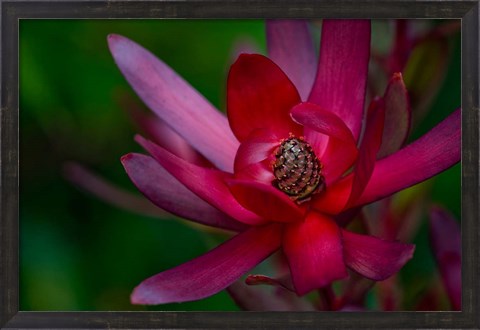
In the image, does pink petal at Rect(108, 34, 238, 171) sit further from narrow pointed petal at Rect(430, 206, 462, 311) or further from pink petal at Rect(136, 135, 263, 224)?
narrow pointed petal at Rect(430, 206, 462, 311)

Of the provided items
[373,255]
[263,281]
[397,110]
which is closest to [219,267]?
[263,281]

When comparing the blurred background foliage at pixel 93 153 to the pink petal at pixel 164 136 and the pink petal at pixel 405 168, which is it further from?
the pink petal at pixel 405 168

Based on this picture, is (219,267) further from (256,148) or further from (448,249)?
(448,249)

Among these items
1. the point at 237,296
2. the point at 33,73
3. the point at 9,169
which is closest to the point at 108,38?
the point at 33,73

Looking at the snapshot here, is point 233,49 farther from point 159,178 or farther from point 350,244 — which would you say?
point 350,244

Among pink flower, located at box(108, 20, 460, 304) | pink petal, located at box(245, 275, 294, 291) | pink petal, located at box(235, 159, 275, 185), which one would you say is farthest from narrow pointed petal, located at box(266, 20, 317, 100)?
pink petal, located at box(245, 275, 294, 291)
